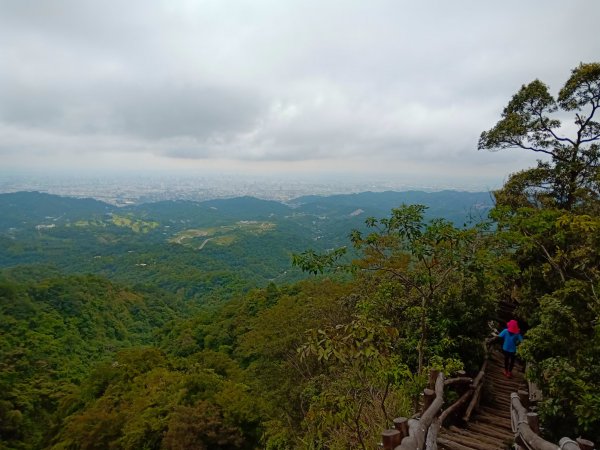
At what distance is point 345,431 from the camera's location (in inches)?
247

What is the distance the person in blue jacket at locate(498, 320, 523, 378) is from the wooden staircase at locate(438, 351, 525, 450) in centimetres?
28

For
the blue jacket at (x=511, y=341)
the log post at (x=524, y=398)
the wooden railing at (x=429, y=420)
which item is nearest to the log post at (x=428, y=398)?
the wooden railing at (x=429, y=420)

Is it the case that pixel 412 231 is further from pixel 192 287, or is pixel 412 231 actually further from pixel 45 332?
pixel 192 287

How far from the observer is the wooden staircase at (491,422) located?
472cm

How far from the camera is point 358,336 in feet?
13.9

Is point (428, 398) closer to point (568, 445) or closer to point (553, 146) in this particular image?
point (568, 445)

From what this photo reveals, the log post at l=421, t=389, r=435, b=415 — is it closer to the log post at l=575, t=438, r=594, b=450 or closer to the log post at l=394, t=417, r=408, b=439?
the log post at l=394, t=417, r=408, b=439

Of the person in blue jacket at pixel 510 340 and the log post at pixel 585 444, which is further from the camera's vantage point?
the person in blue jacket at pixel 510 340

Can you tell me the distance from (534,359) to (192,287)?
74.5 meters

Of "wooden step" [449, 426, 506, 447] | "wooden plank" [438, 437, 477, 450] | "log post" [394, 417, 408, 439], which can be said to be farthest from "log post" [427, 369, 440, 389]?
"log post" [394, 417, 408, 439]

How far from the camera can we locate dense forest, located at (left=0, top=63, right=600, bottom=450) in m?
5.03

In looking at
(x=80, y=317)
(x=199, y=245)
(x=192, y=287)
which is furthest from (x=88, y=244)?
(x=80, y=317)

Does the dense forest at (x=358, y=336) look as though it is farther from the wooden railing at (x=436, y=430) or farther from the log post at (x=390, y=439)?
the log post at (x=390, y=439)

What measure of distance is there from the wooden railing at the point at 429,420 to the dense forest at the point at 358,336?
50 centimetres
